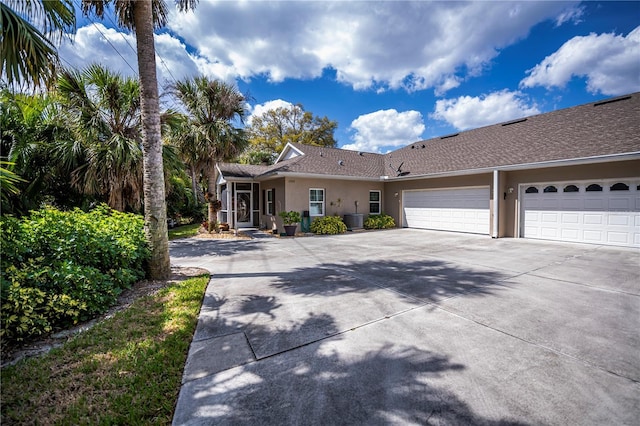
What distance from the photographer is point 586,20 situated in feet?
27.3

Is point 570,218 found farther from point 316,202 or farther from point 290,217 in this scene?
point 290,217

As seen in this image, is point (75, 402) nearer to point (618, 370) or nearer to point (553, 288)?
point (618, 370)

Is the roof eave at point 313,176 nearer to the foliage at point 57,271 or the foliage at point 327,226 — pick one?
the foliage at point 327,226

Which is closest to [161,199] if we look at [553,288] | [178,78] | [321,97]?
[553,288]

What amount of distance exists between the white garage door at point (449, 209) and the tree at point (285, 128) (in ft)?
64.6

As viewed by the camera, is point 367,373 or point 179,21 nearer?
point 367,373

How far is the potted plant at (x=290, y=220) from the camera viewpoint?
12.6 meters

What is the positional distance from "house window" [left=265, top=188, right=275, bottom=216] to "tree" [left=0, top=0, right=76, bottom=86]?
10743mm

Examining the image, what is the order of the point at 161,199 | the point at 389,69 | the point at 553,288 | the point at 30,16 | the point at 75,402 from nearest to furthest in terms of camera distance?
the point at 75,402, the point at 30,16, the point at 553,288, the point at 161,199, the point at 389,69

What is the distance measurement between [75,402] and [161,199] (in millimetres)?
4175

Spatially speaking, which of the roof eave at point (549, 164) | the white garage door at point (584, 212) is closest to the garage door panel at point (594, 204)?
the white garage door at point (584, 212)

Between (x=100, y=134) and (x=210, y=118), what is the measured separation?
4690 millimetres

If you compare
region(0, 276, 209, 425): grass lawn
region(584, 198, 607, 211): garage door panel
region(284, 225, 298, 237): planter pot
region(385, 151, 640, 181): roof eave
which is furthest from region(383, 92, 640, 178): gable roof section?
region(0, 276, 209, 425): grass lawn

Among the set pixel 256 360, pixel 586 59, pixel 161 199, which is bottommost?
pixel 256 360
